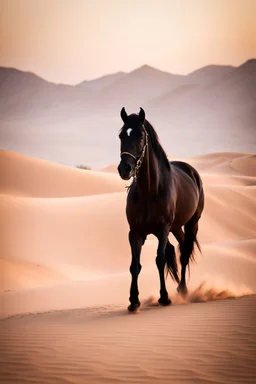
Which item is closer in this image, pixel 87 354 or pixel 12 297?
pixel 87 354

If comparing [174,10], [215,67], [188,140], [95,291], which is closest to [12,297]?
[95,291]

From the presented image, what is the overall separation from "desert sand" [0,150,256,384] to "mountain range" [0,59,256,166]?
87.8m

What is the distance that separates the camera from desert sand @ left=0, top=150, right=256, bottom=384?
490cm

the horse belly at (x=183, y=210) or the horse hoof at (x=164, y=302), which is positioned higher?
the horse belly at (x=183, y=210)

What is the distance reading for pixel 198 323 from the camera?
6395mm

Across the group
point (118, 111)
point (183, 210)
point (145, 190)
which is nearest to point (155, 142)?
point (145, 190)

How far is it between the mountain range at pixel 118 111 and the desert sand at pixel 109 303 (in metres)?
87.8

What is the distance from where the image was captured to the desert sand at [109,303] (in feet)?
16.1

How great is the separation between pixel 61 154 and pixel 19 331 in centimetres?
10957

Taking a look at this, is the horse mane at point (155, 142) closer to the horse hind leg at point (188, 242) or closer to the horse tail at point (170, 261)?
the horse tail at point (170, 261)

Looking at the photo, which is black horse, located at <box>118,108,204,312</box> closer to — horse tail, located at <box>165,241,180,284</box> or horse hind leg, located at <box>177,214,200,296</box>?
horse tail, located at <box>165,241,180,284</box>

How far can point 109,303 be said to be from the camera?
9148 millimetres

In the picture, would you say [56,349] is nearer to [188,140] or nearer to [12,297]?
[12,297]

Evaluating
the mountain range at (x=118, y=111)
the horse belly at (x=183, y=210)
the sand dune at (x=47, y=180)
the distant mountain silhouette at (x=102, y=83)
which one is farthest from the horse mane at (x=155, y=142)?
the distant mountain silhouette at (x=102, y=83)
